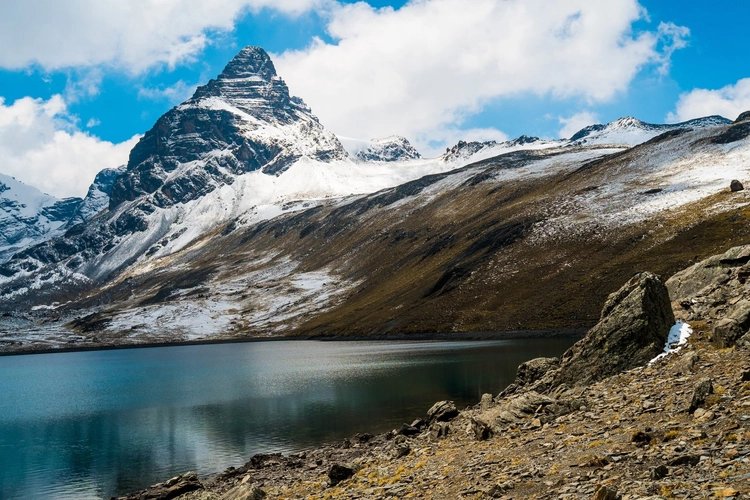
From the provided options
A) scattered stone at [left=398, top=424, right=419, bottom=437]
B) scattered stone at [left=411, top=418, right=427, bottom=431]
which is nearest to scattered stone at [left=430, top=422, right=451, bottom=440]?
scattered stone at [left=398, top=424, right=419, bottom=437]

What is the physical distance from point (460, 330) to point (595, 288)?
127 ft

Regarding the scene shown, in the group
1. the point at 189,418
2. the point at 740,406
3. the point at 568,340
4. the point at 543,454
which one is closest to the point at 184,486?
the point at 543,454

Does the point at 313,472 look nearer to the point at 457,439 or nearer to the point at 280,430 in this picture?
the point at 457,439

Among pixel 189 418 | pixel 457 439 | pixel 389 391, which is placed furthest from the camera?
pixel 389 391

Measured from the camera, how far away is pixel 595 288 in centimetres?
15112

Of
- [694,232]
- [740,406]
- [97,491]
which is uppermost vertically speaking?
[694,232]

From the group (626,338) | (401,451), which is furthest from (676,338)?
(401,451)

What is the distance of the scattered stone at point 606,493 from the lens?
1522 centimetres

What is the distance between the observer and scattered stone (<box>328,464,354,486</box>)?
3018cm

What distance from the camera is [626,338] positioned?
107 feet

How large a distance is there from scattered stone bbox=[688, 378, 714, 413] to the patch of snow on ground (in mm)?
8759

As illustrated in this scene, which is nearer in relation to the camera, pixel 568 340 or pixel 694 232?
pixel 568 340

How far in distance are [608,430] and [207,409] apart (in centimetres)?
6449

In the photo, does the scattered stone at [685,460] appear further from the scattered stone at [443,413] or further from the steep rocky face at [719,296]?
the scattered stone at [443,413]
